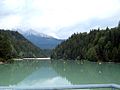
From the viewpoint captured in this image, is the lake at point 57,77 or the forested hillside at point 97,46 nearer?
the lake at point 57,77

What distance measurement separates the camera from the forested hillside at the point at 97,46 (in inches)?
4414

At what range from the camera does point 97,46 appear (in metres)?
120

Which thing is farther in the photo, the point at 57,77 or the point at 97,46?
the point at 97,46

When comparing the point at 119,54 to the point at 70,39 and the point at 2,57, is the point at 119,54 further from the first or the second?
the point at 70,39

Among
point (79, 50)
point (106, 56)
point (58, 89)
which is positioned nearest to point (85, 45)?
point (79, 50)

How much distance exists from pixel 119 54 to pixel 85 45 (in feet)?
149

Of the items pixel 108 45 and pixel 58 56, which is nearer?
pixel 108 45

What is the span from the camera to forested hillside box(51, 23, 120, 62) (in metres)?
112

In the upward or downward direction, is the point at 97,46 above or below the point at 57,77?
above

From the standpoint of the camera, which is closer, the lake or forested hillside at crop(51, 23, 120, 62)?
the lake

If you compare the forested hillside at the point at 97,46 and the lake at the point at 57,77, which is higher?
the forested hillside at the point at 97,46

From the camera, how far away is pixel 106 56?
375 ft

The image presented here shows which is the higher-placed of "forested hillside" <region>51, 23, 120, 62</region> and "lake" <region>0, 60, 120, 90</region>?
"forested hillside" <region>51, 23, 120, 62</region>

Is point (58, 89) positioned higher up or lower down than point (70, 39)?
lower down
